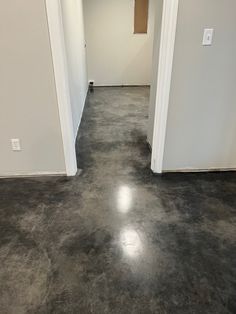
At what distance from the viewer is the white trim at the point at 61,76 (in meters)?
1.81

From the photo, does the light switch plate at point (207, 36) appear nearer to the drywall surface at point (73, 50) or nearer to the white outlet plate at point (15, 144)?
the drywall surface at point (73, 50)

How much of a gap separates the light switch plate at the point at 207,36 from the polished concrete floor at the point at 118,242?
1222 millimetres

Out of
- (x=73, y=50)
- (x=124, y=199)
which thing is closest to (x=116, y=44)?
(x=73, y=50)

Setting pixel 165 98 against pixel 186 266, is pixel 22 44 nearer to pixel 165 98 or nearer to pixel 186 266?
pixel 165 98

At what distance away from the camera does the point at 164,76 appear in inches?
82.1

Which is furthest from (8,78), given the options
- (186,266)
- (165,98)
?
(186,266)

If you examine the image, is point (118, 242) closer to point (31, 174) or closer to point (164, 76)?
point (31, 174)

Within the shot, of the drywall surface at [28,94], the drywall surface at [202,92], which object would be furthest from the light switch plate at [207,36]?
the drywall surface at [28,94]

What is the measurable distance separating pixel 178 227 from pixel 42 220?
3.46 feet

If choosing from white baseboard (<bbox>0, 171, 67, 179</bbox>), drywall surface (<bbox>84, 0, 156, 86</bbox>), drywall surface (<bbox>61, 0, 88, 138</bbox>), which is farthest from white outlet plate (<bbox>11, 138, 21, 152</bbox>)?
drywall surface (<bbox>84, 0, 156, 86</bbox>)

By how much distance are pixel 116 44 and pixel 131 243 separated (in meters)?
4.98

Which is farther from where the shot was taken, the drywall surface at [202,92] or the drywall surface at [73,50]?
the drywall surface at [73,50]

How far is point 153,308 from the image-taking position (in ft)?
4.26

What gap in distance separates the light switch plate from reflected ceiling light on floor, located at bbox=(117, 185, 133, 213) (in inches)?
55.6
